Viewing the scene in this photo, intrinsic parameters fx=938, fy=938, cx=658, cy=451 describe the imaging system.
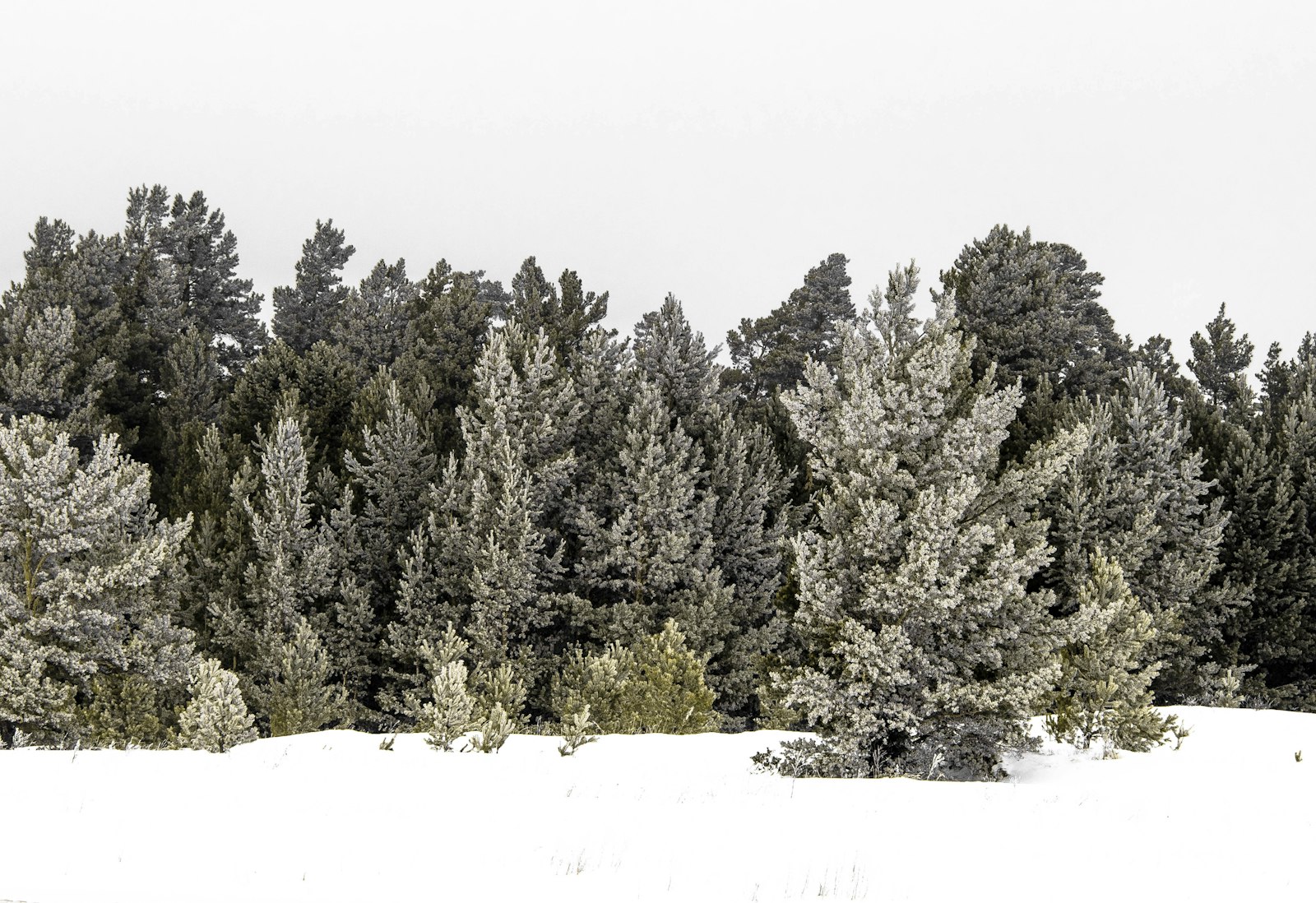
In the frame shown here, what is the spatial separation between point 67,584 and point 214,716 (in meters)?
9.66

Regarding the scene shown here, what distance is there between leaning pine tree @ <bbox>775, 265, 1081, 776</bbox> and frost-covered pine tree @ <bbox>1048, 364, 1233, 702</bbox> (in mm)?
14515

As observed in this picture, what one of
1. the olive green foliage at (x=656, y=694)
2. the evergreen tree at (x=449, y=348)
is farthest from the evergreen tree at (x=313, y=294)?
the olive green foliage at (x=656, y=694)

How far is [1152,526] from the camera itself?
88.3 ft

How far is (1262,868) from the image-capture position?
7.98 metres

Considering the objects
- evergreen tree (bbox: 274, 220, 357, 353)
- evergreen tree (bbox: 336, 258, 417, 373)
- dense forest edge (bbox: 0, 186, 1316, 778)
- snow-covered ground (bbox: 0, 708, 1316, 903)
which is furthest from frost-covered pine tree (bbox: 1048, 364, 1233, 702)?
evergreen tree (bbox: 274, 220, 357, 353)

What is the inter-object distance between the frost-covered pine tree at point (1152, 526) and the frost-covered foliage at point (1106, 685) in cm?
1265

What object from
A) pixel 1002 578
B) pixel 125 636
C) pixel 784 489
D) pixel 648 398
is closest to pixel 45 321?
pixel 125 636

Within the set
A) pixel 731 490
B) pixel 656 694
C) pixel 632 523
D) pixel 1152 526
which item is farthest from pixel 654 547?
pixel 1152 526

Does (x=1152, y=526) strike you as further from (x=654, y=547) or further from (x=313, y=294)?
(x=313, y=294)

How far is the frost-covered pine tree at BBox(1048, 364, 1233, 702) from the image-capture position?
87.6 feet

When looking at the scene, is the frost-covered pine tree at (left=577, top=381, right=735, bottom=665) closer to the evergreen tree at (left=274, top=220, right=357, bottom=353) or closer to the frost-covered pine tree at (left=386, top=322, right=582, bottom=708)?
the frost-covered pine tree at (left=386, top=322, right=582, bottom=708)

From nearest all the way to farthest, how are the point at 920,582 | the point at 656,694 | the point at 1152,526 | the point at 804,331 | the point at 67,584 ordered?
the point at 920,582
the point at 656,694
the point at 67,584
the point at 1152,526
the point at 804,331

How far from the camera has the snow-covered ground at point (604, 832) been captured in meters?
6.83

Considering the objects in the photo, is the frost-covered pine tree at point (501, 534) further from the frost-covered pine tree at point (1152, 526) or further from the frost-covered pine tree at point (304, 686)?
the frost-covered pine tree at point (1152, 526)
